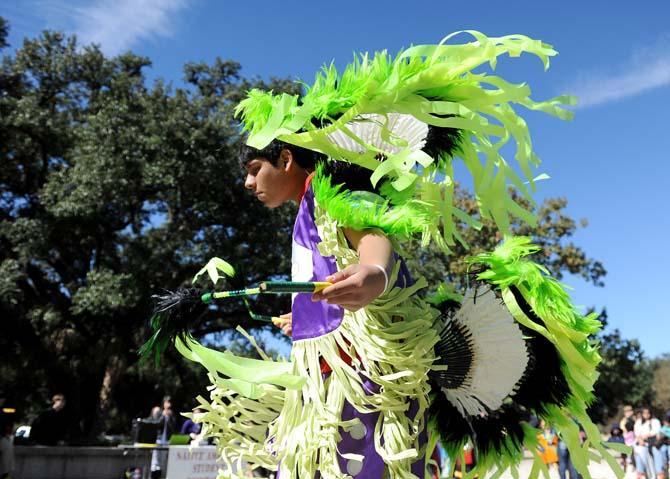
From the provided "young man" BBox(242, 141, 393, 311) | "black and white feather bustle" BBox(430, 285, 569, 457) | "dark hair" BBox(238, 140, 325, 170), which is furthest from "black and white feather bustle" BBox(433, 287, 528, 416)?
"dark hair" BBox(238, 140, 325, 170)

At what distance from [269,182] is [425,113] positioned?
662mm

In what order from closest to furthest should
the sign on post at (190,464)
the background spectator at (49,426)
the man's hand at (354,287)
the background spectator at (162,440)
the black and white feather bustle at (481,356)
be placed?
the man's hand at (354,287) → the black and white feather bustle at (481,356) → the sign on post at (190,464) → the background spectator at (162,440) → the background spectator at (49,426)

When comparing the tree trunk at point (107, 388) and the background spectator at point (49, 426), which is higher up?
the tree trunk at point (107, 388)

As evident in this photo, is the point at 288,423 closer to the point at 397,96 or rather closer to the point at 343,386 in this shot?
the point at 343,386

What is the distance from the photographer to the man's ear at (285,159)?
2264 millimetres

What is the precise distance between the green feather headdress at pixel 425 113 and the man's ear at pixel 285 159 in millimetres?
150

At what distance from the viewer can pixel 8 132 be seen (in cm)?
1543

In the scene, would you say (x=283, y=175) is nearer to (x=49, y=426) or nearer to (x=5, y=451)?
(x=5, y=451)

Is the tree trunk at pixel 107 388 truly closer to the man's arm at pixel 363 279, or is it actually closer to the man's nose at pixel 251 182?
the man's nose at pixel 251 182

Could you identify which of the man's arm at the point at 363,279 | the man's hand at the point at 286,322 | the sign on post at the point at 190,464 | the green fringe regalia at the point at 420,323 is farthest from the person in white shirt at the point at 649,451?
the man's arm at the point at 363,279

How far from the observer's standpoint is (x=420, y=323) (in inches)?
78.0

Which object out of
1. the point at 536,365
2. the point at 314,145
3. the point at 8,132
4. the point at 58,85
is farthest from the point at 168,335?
the point at 58,85

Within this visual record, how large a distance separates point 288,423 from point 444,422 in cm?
60

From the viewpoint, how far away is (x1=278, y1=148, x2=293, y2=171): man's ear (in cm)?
226
